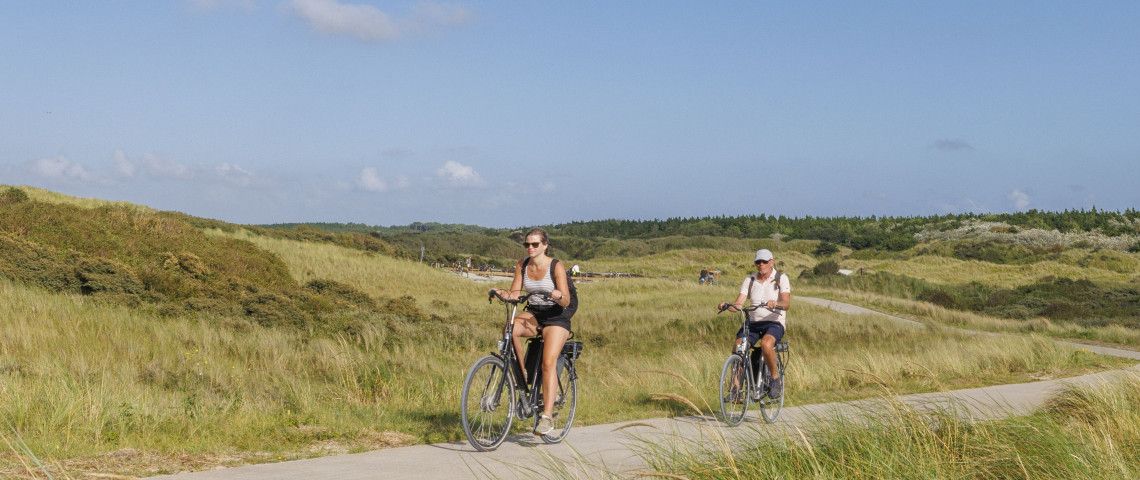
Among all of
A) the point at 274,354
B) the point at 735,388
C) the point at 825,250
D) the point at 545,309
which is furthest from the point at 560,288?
the point at 825,250

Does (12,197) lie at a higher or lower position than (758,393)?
higher

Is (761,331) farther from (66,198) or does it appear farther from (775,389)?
(66,198)

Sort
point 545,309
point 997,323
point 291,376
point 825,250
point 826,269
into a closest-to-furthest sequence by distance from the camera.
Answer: point 545,309
point 291,376
point 997,323
point 826,269
point 825,250

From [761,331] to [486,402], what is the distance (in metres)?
4.05

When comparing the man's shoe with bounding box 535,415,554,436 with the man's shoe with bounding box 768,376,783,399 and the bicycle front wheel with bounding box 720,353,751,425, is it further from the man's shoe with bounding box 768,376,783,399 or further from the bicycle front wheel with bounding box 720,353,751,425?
the man's shoe with bounding box 768,376,783,399

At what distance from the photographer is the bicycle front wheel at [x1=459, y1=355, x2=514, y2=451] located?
28.7ft

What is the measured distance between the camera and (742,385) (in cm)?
1127

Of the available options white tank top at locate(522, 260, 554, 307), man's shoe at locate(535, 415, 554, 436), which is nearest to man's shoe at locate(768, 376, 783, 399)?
Answer: man's shoe at locate(535, 415, 554, 436)

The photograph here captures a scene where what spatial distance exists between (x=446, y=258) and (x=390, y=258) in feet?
69.3

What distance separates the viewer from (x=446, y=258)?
7062cm

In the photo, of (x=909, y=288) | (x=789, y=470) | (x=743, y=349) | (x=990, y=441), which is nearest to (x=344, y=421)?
(x=743, y=349)

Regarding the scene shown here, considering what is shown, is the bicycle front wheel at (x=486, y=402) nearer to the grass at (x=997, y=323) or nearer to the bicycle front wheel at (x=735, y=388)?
the bicycle front wheel at (x=735, y=388)

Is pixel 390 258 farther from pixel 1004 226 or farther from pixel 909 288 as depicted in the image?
pixel 1004 226

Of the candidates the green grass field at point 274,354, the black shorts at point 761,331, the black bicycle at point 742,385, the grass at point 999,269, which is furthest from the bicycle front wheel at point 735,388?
the grass at point 999,269
